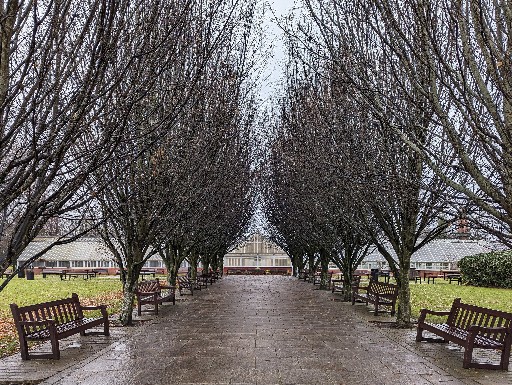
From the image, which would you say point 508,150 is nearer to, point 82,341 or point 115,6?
point 115,6

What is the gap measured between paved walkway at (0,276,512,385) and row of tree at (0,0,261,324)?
2.07m

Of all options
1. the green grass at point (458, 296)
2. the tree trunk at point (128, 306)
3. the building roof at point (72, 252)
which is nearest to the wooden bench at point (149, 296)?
the tree trunk at point (128, 306)

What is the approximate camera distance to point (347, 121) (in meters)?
13.5

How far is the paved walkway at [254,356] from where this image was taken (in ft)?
26.9

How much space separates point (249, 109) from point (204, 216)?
705 centimetres

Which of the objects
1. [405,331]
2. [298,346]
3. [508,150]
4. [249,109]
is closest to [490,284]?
[249,109]

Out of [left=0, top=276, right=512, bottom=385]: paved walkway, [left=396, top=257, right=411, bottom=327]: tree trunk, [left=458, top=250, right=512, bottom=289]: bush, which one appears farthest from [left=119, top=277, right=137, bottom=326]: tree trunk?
[left=458, top=250, right=512, bottom=289]: bush

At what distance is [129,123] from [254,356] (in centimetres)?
505

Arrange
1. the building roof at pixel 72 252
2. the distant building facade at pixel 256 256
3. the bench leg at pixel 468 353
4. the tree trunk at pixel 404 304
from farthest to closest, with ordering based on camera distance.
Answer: the distant building facade at pixel 256 256, the building roof at pixel 72 252, the tree trunk at pixel 404 304, the bench leg at pixel 468 353

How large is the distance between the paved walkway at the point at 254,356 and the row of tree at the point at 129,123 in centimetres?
207

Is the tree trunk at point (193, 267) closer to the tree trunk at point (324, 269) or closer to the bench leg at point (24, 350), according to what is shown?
the tree trunk at point (324, 269)

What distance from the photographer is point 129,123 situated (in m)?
11.6

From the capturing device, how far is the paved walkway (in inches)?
322

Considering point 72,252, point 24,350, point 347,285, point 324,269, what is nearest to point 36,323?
point 24,350
